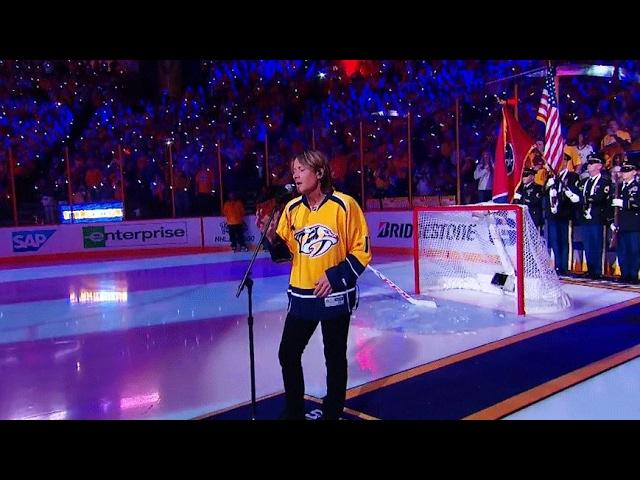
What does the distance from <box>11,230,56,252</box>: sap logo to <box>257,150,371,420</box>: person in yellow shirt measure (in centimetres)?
1214

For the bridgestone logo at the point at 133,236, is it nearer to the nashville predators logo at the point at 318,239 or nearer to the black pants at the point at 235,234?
the black pants at the point at 235,234

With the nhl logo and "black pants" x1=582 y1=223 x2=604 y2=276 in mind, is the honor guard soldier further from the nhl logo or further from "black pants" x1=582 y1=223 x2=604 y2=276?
the nhl logo

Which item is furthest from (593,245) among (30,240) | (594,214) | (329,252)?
(30,240)

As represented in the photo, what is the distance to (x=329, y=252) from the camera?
8.76ft

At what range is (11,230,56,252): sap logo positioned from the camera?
42.2 ft

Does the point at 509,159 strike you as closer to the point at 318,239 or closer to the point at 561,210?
the point at 561,210

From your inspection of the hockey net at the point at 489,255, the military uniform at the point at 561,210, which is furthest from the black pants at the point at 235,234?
the military uniform at the point at 561,210

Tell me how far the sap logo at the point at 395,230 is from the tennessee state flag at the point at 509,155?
16.8 ft

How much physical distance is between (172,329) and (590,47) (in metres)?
4.32

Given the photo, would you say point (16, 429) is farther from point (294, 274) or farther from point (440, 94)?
point (440, 94)

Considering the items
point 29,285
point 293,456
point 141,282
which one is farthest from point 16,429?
point 29,285

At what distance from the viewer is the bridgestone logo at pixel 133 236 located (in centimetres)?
1355

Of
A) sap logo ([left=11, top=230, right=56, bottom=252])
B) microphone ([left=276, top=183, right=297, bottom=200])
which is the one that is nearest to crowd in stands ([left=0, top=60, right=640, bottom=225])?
sap logo ([left=11, top=230, right=56, bottom=252])

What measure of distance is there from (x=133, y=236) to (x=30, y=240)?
7.65ft
